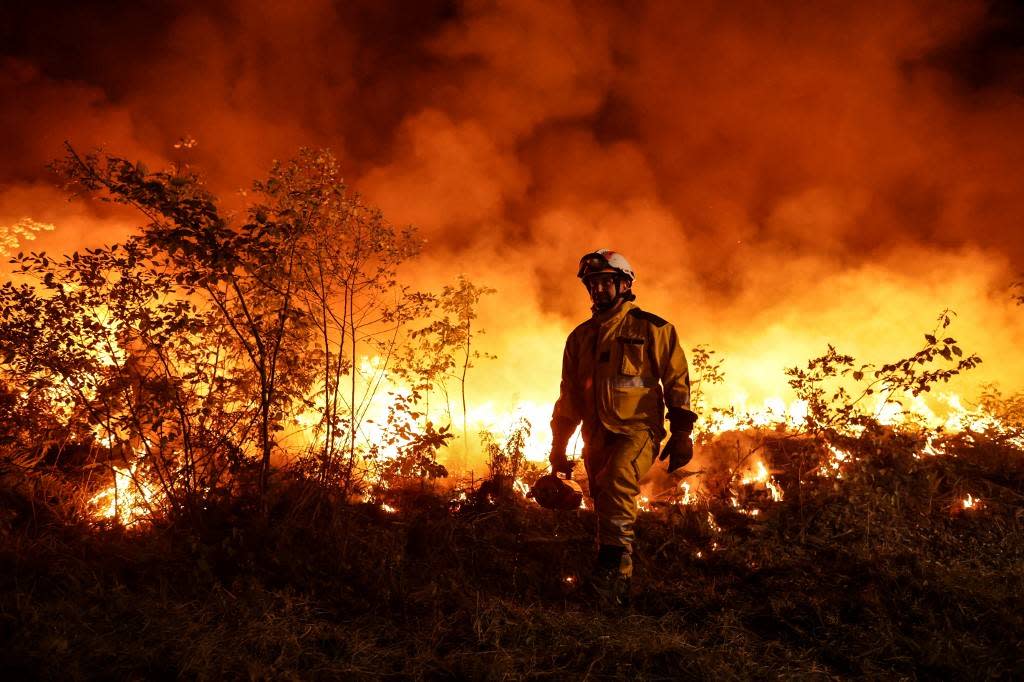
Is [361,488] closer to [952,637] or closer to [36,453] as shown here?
[36,453]

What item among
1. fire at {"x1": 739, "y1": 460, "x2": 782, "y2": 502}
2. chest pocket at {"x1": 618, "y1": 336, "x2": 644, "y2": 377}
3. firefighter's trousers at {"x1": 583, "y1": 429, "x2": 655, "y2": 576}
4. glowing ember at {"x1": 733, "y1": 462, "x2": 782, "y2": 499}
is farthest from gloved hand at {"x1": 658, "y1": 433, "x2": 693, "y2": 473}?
fire at {"x1": 739, "y1": 460, "x2": 782, "y2": 502}

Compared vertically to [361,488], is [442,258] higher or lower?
higher

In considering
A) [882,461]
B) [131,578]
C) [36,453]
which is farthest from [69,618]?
[882,461]

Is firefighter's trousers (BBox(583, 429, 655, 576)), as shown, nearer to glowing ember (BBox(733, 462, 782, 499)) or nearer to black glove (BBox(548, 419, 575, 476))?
black glove (BBox(548, 419, 575, 476))

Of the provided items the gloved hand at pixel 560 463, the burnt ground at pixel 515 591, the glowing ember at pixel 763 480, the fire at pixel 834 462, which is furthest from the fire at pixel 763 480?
the gloved hand at pixel 560 463

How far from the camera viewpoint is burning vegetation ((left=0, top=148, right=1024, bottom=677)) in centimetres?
264

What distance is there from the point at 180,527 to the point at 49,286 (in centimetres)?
180

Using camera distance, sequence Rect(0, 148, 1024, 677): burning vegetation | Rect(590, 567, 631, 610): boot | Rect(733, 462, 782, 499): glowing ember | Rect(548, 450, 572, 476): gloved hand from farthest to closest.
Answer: Rect(733, 462, 782, 499): glowing ember → Rect(548, 450, 572, 476): gloved hand → Rect(590, 567, 631, 610): boot → Rect(0, 148, 1024, 677): burning vegetation

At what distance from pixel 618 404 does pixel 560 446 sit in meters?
0.72

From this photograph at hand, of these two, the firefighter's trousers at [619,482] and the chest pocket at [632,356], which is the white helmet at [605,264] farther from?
the firefighter's trousers at [619,482]

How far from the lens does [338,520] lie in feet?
12.3

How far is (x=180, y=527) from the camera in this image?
3.71 meters

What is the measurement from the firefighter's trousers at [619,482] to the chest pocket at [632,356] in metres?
0.43

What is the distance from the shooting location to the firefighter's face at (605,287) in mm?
4078
